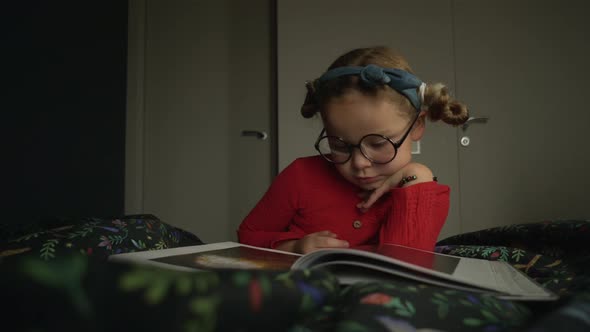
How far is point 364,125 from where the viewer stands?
0.84 meters

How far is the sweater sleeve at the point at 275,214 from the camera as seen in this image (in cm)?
102

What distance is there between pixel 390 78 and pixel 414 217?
314mm

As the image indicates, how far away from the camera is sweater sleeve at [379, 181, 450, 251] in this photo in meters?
0.87

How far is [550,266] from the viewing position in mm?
707

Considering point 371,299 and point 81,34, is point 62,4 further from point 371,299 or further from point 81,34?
point 371,299

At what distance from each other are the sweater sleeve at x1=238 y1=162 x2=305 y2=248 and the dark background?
1.66 feet

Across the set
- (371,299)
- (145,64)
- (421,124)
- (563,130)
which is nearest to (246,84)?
(145,64)

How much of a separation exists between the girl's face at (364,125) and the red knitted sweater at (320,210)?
3.1 inches

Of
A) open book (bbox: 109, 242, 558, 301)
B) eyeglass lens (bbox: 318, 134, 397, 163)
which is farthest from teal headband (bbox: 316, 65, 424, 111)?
open book (bbox: 109, 242, 558, 301)

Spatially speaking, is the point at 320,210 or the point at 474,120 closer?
the point at 320,210

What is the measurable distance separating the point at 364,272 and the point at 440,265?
12cm

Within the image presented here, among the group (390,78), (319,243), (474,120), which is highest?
(474,120)

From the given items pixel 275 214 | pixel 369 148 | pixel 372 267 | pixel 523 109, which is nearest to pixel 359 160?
pixel 369 148

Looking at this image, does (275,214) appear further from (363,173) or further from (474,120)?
(474,120)
